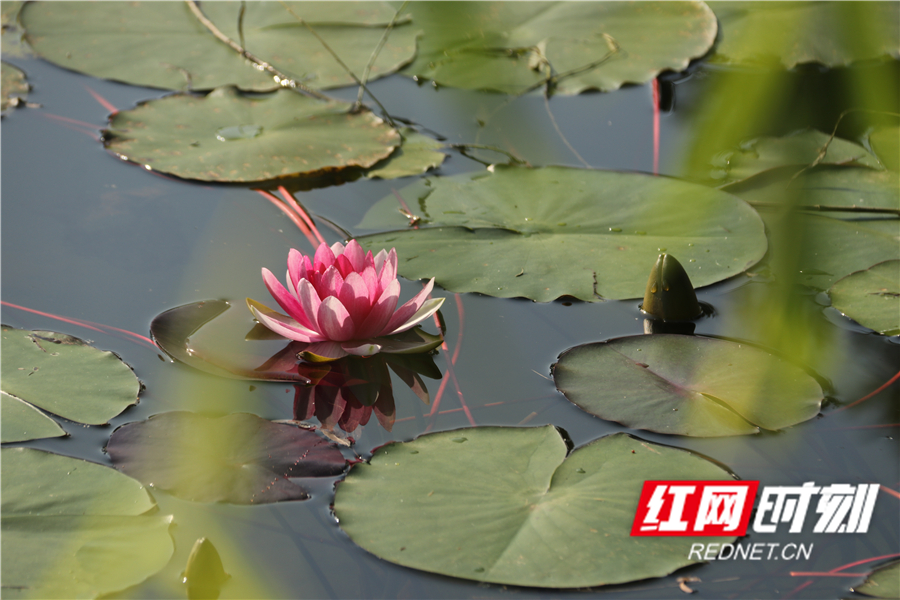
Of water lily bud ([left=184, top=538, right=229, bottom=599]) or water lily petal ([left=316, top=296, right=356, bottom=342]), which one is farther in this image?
water lily petal ([left=316, top=296, right=356, bottom=342])

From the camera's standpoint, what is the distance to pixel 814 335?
5.54ft

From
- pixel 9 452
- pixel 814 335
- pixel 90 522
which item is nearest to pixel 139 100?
pixel 9 452

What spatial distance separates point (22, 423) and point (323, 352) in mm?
620

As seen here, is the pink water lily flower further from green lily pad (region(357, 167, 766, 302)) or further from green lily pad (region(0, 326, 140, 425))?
green lily pad (region(0, 326, 140, 425))

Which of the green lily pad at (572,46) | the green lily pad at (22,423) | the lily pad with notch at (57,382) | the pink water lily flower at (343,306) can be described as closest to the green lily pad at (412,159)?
the green lily pad at (572,46)

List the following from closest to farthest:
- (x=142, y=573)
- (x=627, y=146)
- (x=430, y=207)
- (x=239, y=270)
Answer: (x=142, y=573), (x=239, y=270), (x=430, y=207), (x=627, y=146)

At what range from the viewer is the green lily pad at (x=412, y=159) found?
2.37 metres

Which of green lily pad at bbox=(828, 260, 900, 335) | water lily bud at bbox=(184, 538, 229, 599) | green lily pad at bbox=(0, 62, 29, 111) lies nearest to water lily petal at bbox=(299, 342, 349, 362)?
water lily bud at bbox=(184, 538, 229, 599)

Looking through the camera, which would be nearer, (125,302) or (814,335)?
(814,335)

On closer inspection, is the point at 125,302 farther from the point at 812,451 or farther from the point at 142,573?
the point at 812,451

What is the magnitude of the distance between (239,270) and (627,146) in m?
1.44

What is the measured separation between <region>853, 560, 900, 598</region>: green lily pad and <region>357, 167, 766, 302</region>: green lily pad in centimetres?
83

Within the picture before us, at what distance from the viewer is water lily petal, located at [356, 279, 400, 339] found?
1.62 m

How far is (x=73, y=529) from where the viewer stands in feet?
Result: 3.87
